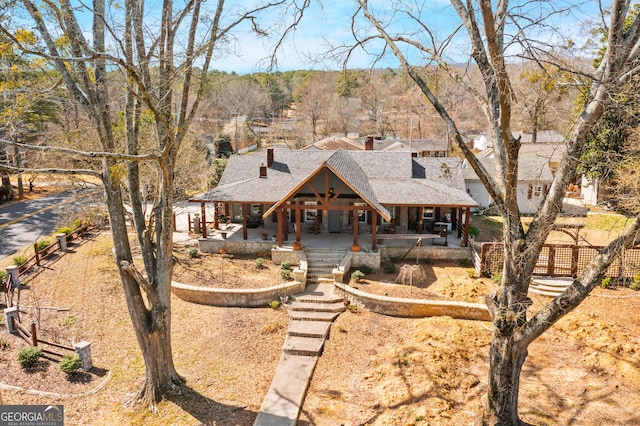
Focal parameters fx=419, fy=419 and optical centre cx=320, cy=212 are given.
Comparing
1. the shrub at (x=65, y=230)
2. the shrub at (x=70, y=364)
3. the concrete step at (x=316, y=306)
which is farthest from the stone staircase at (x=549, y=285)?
the shrub at (x=65, y=230)

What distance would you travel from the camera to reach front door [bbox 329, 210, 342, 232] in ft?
71.3

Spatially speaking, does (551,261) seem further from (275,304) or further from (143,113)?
(143,113)

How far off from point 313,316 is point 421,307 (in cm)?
379

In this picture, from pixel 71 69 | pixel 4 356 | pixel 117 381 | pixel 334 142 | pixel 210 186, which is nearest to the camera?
pixel 71 69

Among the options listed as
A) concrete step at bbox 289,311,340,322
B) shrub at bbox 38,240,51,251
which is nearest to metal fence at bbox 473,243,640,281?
concrete step at bbox 289,311,340,322

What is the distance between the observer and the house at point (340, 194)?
19.0 meters

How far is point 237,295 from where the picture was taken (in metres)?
15.7

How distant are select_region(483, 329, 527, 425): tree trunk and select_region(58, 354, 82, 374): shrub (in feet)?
33.6

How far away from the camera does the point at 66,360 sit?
36.7ft

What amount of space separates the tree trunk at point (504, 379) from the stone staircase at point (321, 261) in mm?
9600

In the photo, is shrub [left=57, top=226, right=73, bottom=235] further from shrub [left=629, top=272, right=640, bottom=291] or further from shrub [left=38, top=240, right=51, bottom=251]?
shrub [left=629, top=272, right=640, bottom=291]

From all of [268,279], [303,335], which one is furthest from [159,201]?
[268,279]

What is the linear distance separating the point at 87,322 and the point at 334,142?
3303 centimetres

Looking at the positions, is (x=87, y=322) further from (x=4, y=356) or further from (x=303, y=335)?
(x=303, y=335)
